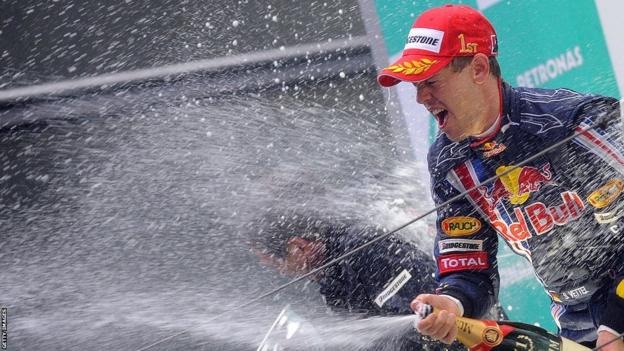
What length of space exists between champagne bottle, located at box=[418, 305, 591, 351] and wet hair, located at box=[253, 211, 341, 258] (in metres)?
0.80

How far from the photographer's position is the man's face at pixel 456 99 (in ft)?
4.52

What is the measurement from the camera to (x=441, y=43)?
1.35 metres

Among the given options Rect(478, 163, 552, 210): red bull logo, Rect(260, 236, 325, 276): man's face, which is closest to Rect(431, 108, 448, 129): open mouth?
Rect(478, 163, 552, 210): red bull logo

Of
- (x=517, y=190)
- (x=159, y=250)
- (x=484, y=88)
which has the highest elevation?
(x=484, y=88)

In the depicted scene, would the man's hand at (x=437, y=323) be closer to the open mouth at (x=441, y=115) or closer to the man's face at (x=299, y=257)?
the open mouth at (x=441, y=115)

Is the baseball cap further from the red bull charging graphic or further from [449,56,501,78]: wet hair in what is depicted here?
the red bull charging graphic

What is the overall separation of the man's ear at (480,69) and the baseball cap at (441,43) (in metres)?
0.01

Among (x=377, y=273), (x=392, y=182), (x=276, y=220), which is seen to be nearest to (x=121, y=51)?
(x=276, y=220)

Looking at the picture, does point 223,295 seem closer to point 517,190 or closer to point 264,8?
point 264,8

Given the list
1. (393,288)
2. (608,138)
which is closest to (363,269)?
(393,288)

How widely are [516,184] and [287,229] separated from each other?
93cm

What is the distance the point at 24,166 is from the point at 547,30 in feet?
4.06

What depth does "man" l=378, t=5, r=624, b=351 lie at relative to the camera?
4.32 feet

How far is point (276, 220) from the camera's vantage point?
2318 mm
